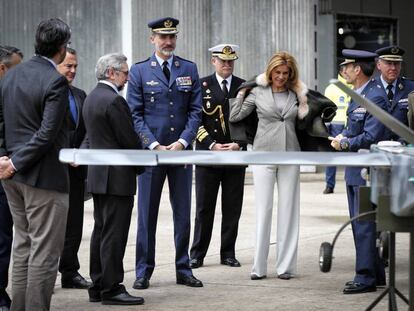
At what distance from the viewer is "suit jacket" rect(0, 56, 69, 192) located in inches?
247

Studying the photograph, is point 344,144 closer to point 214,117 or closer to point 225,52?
point 214,117

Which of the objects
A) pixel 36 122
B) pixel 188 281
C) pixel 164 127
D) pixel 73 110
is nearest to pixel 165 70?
pixel 164 127

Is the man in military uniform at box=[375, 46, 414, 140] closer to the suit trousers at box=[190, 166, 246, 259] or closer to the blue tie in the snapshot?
the suit trousers at box=[190, 166, 246, 259]

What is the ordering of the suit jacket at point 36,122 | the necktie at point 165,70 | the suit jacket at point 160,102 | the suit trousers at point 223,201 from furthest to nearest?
the suit trousers at point 223,201 → the necktie at point 165,70 → the suit jacket at point 160,102 → the suit jacket at point 36,122

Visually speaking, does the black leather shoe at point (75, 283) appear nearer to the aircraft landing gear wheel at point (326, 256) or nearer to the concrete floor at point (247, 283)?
the concrete floor at point (247, 283)

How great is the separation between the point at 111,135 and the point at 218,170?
2260 millimetres

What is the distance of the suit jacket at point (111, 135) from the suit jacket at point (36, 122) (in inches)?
33.7

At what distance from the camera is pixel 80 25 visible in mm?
17188

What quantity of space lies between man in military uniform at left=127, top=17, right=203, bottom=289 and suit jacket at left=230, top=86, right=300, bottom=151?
1.64 feet

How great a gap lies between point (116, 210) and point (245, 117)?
1893mm

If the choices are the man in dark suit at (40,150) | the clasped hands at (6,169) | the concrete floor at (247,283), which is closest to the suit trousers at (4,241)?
the concrete floor at (247,283)

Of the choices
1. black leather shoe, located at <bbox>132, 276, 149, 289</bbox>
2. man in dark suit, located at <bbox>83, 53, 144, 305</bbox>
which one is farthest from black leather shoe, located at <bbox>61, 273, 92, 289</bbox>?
man in dark suit, located at <bbox>83, 53, 144, 305</bbox>

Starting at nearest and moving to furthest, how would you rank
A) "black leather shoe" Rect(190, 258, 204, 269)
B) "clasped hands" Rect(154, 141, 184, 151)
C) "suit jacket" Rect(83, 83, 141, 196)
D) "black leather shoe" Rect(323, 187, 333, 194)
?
1. "suit jacket" Rect(83, 83, 141, 196)
2. "clasped hands" Rect(154, 141, 184, 151)
3. "black leather shoe" Rect(190, 258, 204, 269)
4. "black leather shoe" Rect(323, 187, 333, 194)

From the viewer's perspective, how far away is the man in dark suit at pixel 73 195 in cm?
824
